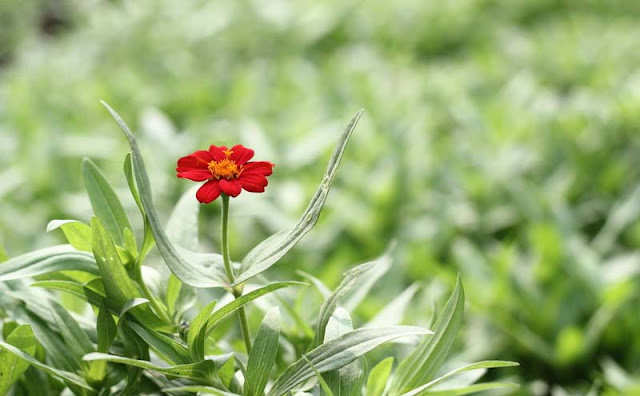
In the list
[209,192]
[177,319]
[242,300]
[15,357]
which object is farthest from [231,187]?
[15,357]

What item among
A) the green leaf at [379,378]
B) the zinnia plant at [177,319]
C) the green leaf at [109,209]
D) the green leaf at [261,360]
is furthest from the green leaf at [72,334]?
the green leaf at [379,378]

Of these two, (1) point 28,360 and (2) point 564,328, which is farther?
(2) point 564,328

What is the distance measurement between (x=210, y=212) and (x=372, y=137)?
2.19 feet

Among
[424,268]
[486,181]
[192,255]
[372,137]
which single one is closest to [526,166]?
[486,181]

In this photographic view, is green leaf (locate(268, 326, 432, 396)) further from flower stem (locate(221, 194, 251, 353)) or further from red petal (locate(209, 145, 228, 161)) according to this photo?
red petal (locate(209, 145, 228, 161))

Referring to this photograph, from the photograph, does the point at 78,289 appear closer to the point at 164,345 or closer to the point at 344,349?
the point at 164,345

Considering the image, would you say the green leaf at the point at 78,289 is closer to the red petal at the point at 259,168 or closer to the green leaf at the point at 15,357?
the green leaf at the point at 15,357

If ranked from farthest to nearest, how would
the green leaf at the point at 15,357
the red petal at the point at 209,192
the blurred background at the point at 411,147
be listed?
the blurred background at the point at 411,147 → the green leaf at the point at 15,357 → the red petal at the point at 209,192

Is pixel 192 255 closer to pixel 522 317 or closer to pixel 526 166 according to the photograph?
pixel 522 317

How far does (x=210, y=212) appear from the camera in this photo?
7.59ft

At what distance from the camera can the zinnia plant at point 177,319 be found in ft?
2.69

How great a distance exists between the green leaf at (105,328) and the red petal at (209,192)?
0.19m

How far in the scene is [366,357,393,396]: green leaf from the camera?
3.10 ft

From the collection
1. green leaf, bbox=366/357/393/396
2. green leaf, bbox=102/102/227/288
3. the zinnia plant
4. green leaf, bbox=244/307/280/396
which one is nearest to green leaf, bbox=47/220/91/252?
the zinnia plant
